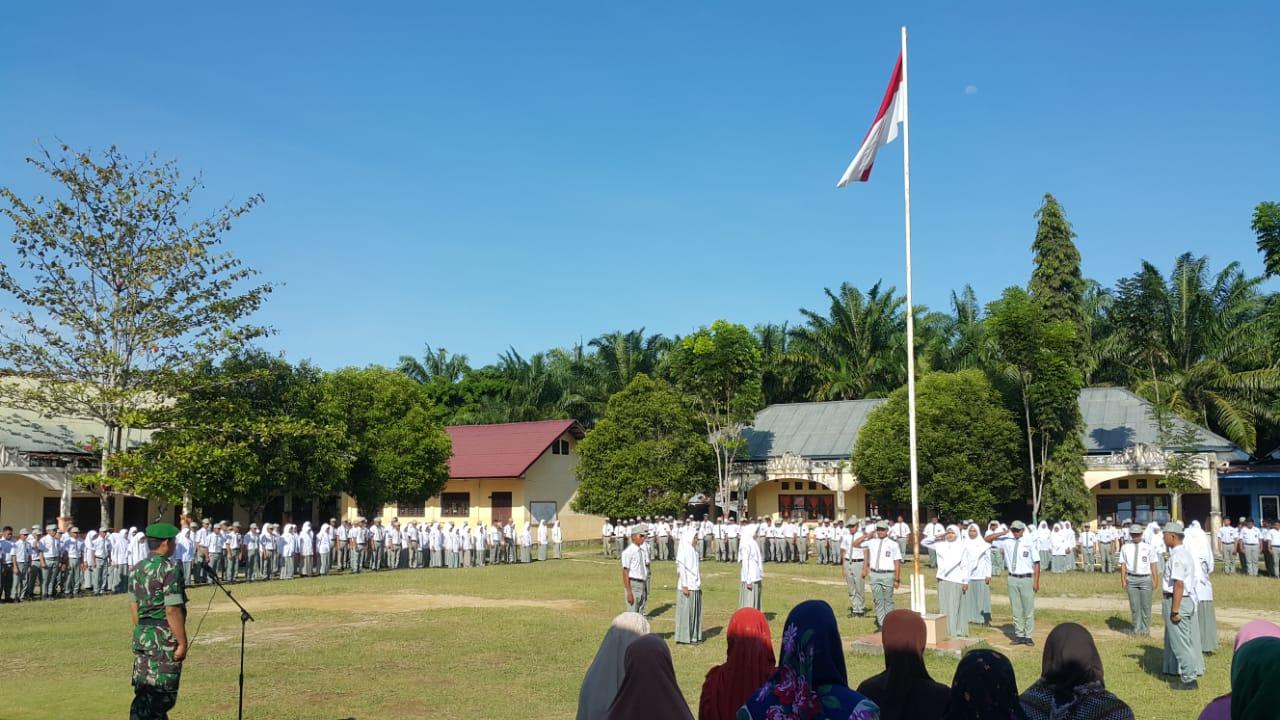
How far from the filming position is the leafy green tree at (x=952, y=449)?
31.0 m

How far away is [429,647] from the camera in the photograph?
525 inches

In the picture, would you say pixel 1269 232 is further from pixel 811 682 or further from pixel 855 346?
pixel 811 682

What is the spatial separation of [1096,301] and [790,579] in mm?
25430

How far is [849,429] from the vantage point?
3844 cm

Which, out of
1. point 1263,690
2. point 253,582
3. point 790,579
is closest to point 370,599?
point 253,582

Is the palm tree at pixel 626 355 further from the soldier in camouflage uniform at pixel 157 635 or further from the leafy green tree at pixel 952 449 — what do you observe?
the soldier in camouflage uniform at pixel 157 635

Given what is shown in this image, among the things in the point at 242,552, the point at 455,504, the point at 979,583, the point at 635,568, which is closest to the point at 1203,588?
the point at 979,583

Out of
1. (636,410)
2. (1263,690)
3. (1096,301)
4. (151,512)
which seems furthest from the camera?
(1096,301)

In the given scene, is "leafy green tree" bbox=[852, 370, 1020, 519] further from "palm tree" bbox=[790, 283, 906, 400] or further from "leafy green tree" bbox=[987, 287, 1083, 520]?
"palm tree" bbox=[790, 283, 906, 400]

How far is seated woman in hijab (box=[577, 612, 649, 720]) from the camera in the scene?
4.94 m

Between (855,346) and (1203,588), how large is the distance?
32643 mm

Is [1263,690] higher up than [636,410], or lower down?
lower down

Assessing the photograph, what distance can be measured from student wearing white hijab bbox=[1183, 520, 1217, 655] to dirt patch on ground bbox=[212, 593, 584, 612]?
1034 cm

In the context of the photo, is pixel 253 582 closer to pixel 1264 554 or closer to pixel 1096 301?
pixel 1264 554
